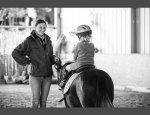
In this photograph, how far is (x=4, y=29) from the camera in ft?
17.2

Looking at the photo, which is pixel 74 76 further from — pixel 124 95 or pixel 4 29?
pixel 4 29

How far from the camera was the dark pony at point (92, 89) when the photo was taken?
3.71m

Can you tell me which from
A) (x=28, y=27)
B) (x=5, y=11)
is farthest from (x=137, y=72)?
(x=5, y=11)

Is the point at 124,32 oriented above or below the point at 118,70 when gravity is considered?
above

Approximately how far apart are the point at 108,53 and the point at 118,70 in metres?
0.40

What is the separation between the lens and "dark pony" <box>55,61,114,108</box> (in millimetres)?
3709

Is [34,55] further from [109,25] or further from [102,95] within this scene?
[109,25]

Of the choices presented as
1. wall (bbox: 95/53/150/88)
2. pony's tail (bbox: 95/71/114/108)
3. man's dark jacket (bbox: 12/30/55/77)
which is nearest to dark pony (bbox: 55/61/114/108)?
pony's tail (bbox: 95/71/114/108)

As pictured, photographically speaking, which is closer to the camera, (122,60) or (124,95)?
(124,95)

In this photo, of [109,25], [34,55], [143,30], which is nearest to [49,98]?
[34,55]

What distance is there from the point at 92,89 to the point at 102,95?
0.48 ft

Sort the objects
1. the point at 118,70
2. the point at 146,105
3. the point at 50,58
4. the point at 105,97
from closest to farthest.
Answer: the point at 105,97
the point at 50,58
the point at 146,105
the point at 118,70

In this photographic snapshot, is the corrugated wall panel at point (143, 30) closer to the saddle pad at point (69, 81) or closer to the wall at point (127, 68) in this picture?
the wall at point (127, 68)

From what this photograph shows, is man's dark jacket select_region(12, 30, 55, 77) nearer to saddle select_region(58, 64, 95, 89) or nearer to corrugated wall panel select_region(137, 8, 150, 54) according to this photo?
saddle select_region(58, 64, 95, 89)
